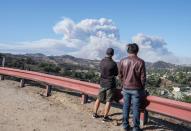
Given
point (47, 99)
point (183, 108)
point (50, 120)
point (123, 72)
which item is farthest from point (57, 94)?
point (183, 108)

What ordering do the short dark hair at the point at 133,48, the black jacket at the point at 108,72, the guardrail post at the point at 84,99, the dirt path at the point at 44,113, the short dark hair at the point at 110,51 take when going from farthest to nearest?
1. the guardrail post at the point at 84,99
2. the black jacket at the point at 108,72
3. the short dark hair at the point at 110,51
4. the dirt path at the point at 44,113
5. the short dark hair at the point at 133,48

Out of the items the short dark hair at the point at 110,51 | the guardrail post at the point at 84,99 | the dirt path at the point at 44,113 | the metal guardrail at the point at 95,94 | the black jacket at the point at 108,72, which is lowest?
the dirt path at the point at 44,113

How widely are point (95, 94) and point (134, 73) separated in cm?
296

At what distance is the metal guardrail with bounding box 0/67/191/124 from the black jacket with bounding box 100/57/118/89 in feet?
3.84

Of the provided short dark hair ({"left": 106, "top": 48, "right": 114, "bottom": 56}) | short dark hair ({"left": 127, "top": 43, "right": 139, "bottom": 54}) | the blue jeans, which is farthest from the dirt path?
short dark hair ({"left": 127, "top": 43, "right": 139, "bottom": 54})

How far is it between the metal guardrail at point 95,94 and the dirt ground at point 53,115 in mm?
462

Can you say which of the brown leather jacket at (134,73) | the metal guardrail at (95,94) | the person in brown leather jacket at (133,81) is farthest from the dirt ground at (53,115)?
the brown leather jacket at (134,73)

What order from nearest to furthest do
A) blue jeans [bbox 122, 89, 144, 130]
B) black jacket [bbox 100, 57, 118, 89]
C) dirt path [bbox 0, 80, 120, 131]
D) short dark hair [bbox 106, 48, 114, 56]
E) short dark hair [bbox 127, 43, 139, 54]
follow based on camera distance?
blue jeans [bbox 122, 89, 144, 130]
short dark hair [bbox 127, 43, 139, 54]
dirt path [bbox 0, 80, 120, 131]
short dark hair [bbox 106, 48, 114, 56]
black jacket [bbox 100, 57, 118, 89]

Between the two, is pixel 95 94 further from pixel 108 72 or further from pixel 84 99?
pixel 108 72

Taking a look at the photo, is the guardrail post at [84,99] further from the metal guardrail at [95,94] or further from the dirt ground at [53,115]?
the dirt ground at [53,115]

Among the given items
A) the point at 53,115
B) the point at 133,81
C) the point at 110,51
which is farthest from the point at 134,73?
the point at 53,115

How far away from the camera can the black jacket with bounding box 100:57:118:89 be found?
10.6 metres

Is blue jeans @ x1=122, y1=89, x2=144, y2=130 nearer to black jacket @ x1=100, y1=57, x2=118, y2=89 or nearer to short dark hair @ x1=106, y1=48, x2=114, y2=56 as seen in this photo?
black jacket @ x1=100, y1=57, x2=118, y2=89

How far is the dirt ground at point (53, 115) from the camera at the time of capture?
32.6 ft
